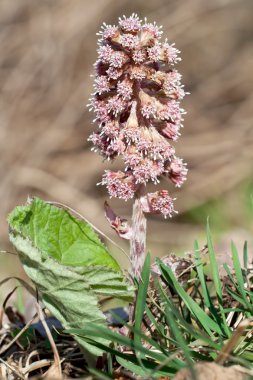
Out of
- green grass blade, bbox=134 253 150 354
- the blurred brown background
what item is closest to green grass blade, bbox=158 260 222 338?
green grass blade, bbox=134 253 150 354

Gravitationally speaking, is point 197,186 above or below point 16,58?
below

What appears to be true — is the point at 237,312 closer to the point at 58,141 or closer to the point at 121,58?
the point at 121,58

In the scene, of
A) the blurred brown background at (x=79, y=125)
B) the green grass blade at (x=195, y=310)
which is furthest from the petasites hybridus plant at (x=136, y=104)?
the blurred brown background at (x=79, y=125)

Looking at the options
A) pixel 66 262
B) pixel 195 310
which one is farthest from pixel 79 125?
pixel 195 310

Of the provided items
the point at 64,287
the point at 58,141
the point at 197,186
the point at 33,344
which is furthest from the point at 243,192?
the point at 64,287

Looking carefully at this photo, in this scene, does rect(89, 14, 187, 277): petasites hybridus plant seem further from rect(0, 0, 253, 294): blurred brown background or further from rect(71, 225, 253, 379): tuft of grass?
rect(0, 0, 253, 294): blurred brown background

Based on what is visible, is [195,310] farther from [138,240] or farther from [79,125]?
[79,125]

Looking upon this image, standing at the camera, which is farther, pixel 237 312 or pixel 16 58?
pixel 16 58
